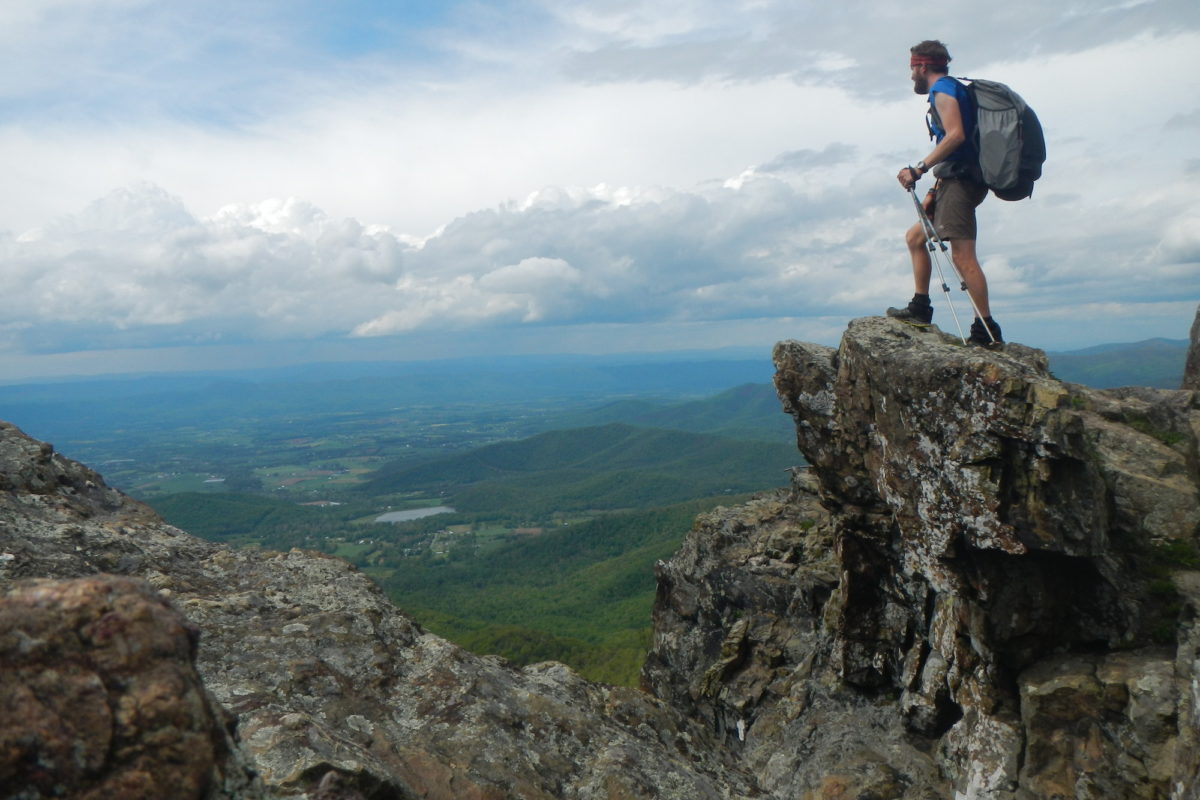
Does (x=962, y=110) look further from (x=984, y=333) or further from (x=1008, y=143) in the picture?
(x=984, y=333)

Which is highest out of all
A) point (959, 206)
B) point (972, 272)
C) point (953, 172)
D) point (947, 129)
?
point (947, 129)

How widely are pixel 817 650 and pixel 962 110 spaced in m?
12.5

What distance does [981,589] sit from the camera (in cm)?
1182

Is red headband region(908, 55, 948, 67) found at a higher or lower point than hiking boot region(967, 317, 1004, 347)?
higher

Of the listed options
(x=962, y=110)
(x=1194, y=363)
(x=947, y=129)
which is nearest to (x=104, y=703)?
(x=947, y=129)

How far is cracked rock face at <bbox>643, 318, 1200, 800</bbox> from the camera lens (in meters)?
10.7

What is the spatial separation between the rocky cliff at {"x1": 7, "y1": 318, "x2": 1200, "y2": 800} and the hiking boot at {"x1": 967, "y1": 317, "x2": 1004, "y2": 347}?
141 cm

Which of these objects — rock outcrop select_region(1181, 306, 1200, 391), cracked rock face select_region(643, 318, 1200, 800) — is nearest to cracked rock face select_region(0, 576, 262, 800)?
cracked rock face select_region(643, 318, 1200, 800)

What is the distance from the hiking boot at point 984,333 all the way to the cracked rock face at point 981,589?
67 cm

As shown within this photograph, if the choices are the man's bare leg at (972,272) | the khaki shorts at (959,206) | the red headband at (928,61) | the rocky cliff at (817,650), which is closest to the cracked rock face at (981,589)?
the rocky cliff at (817,650)

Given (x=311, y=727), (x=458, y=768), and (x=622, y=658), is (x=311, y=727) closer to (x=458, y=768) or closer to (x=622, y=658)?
(x=458, y=768)

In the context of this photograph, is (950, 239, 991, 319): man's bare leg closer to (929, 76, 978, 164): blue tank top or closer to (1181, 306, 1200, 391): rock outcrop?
(929, 76, 978, 164): blue tank top

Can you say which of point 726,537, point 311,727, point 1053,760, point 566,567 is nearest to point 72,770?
point 311,727

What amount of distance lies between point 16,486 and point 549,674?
8421 mm
